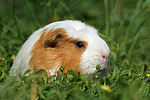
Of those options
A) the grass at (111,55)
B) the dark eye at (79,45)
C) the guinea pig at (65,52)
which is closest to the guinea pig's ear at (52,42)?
the guinea pig at (65,52)

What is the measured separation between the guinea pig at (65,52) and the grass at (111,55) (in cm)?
18

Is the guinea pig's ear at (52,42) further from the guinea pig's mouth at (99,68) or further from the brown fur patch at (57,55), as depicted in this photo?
the guinea pig's mouth at (99,68)

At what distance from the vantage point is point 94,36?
2715mm

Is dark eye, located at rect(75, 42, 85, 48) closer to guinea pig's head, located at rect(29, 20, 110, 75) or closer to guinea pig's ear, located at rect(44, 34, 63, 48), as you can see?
guinea pig's head, located at rect(29, 20, 110, 75)

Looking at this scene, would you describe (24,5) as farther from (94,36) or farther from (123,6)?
(94,36)

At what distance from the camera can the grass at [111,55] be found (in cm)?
218

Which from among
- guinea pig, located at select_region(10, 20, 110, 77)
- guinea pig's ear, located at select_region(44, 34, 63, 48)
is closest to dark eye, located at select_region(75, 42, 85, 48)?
guinea pig, located at select_region(10, 20, 110, 77)

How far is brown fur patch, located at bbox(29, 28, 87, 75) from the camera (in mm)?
2650

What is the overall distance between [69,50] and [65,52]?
0.18ft

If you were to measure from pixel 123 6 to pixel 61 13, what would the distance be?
2.34 metres

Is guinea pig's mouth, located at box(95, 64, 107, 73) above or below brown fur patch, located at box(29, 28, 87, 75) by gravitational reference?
below

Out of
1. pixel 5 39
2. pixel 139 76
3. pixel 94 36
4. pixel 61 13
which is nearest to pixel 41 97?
pixel 94 36

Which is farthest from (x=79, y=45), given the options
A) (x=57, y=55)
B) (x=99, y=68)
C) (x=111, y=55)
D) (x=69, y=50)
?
(x=111, y=55)

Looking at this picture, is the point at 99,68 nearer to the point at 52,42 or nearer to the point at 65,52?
the point at 65,52
